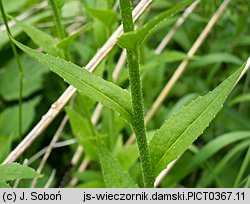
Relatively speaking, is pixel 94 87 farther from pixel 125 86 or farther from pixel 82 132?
pixel 125 86

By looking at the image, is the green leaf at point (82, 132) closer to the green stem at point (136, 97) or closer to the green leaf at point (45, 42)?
the green leaf at point (45, 42)

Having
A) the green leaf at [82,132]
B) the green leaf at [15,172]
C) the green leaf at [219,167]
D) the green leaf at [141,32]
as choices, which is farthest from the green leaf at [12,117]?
the green leaf at [141,32]

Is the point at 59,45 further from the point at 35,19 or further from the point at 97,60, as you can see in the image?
the point at 35,19

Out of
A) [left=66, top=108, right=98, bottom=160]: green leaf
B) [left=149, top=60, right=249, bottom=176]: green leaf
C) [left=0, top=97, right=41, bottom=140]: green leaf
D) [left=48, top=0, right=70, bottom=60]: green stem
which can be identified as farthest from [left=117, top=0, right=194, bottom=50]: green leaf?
[left=0, top=97, right=41, bottom=140]: green leaf

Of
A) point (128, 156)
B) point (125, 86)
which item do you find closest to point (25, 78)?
point (125, 86)

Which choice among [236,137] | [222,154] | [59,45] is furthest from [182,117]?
[222,154]

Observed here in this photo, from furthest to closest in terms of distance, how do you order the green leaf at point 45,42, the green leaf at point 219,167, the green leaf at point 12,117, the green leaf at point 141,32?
the green leaf at point 12,117 → the green leaf at point 219,167 → the green leaf at point 45,42 → the green leaf at point 141,32
